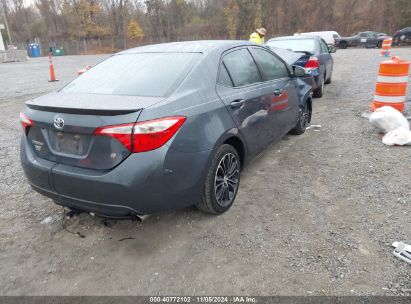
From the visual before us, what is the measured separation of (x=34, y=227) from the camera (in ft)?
11.1

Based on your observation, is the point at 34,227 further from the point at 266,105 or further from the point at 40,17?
the point at 40,17

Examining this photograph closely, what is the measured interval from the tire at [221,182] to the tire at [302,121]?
2.46 m

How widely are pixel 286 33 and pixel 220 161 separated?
53494mm

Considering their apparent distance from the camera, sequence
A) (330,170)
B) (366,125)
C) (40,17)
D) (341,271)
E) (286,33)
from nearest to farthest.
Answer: (341,271) < (330,170) < (366,125) < (286,33) < (40,17)

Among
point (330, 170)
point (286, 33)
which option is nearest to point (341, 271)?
point (330, 170)

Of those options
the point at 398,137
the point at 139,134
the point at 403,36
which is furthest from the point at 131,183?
the point at 403,36

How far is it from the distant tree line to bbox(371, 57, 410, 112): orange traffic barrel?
42860mm

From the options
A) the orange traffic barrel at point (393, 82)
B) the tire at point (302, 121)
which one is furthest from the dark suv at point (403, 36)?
the tire at point (302, 121)

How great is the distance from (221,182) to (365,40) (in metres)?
34.6

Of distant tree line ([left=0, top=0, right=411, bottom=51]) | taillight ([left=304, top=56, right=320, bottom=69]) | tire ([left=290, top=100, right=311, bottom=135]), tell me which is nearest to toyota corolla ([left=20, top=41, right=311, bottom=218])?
tire ([left=290, top=100, right=311, bottom=135])

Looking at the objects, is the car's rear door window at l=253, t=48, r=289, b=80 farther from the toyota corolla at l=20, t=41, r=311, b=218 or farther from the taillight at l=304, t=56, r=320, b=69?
the taillight at l=304, t=56, r=320, b=69

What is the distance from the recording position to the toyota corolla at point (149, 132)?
2.50 m

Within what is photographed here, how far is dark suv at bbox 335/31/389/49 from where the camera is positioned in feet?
→ 104

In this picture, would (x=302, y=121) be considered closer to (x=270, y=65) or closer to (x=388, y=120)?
(x=388, y=120)
